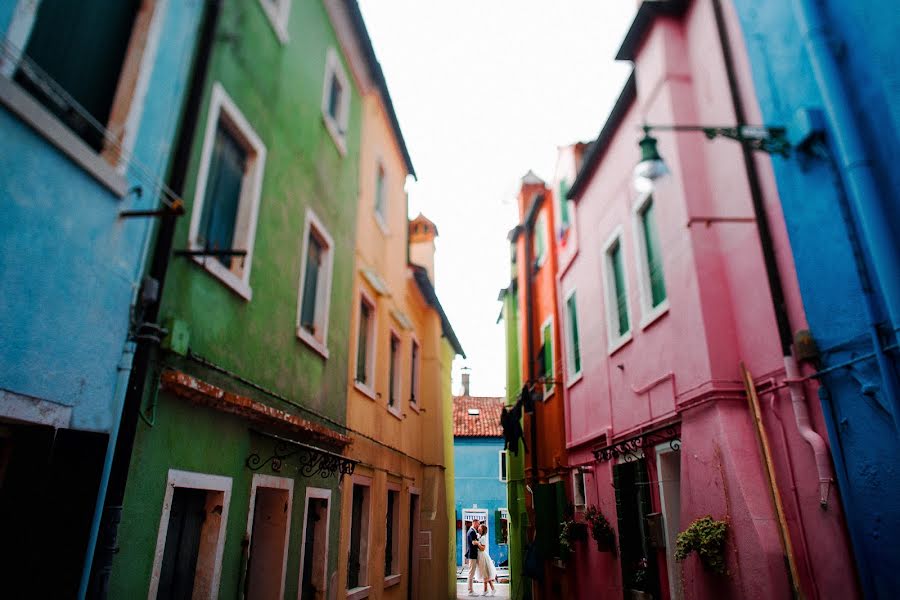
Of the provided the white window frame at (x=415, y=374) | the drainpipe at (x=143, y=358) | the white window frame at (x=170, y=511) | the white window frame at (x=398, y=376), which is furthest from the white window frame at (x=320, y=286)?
the white window frame at (x=415, y=374)

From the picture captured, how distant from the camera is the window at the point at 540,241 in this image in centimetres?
1508

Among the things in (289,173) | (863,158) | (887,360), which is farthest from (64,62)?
(887,360)

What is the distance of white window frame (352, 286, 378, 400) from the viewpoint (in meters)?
10.2

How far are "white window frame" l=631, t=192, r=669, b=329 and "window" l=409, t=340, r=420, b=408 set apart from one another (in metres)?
7.56

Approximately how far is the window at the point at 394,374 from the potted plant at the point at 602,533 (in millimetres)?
5137

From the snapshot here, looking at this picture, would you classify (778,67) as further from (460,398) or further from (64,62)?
(460,398)

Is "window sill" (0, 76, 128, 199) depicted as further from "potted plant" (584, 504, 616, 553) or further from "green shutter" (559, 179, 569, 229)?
"green shutter" (559, 179, 569, 229)

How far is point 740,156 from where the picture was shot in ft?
22.0

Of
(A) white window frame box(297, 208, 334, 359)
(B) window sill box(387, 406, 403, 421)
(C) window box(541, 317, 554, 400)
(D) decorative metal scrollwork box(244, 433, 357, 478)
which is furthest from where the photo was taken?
(C) window box(541, 317, 554, 400)

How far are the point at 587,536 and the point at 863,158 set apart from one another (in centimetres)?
763

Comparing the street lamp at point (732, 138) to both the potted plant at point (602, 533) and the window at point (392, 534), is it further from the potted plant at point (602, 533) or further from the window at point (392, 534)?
the window at point (392, 534)

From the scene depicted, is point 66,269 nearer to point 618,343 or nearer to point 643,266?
point 643,266

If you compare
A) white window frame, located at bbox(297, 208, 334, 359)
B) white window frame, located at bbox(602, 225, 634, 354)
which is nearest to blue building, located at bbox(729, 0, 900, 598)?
white window frame, located at bbox(602, 225, 634, 354)

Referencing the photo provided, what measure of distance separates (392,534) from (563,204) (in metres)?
8.06
